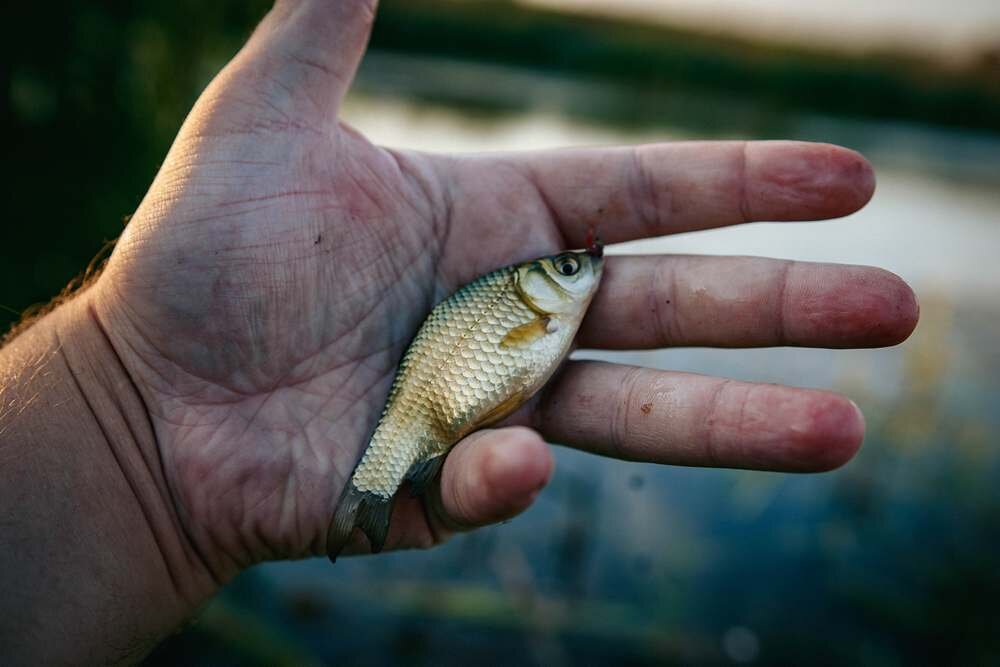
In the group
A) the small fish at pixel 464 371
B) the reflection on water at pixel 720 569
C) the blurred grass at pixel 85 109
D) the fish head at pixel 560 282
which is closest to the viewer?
the small fish at pixel 464 371

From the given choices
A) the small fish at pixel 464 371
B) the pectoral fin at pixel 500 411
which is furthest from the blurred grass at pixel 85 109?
the pectoral fin at pixel 500 411

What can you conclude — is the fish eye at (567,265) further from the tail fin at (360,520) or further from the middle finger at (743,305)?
the tail fin at (360,520)

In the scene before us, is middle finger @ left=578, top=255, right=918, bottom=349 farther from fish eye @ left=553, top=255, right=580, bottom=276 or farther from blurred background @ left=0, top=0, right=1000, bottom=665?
blurred background @ left=0, top=0, right=1000, bottom=665

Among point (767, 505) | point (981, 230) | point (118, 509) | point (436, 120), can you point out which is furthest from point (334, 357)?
point (981, 230)

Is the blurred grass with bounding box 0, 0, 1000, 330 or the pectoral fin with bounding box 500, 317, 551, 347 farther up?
the blurred grass with bounding box 0, 0, 1000, 330

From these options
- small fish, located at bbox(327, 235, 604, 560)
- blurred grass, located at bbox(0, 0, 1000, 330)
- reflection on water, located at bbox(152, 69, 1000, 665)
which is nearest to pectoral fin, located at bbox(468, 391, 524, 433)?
small fish, located at bbox(327, 235, 604, 560)
